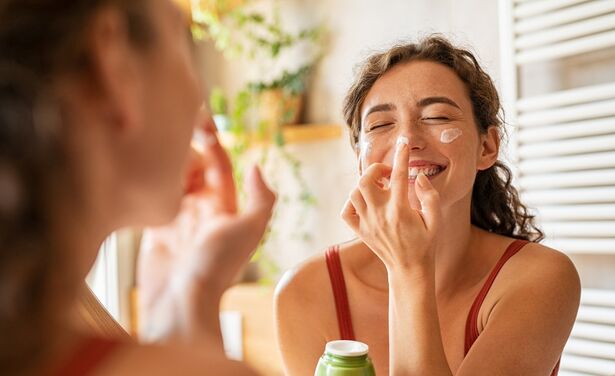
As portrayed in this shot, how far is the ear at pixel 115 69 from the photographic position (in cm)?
34

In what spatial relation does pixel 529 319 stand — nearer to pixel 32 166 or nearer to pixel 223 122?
pixel 32 166

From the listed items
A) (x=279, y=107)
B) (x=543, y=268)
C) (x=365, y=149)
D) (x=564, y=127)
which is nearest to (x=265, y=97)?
(x=279, y=107)

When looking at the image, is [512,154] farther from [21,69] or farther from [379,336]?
[21,69]

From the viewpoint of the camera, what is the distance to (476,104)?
1144 mm

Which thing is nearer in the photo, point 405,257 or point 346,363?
point 346,363

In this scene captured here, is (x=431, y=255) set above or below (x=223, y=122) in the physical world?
below

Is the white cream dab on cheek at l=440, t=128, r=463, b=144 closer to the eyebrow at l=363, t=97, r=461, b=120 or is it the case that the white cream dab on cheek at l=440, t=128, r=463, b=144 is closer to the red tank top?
the eyebrow at l=363, t=97, r=461, b=120

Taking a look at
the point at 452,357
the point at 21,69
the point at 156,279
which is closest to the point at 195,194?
the point at 156,279

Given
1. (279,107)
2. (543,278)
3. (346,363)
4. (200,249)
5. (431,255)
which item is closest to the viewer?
(200,249)

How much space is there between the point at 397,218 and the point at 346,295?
0.96ft

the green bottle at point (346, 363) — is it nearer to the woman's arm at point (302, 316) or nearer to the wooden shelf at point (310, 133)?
the woman's arm at point (302, 316)

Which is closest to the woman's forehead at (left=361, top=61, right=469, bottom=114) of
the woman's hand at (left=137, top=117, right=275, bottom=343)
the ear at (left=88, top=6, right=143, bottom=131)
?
the woman's hand at (left=137, top=117, right=275, bottom=343)

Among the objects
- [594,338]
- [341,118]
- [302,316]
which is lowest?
[594,338]

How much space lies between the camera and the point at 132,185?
38 cm
